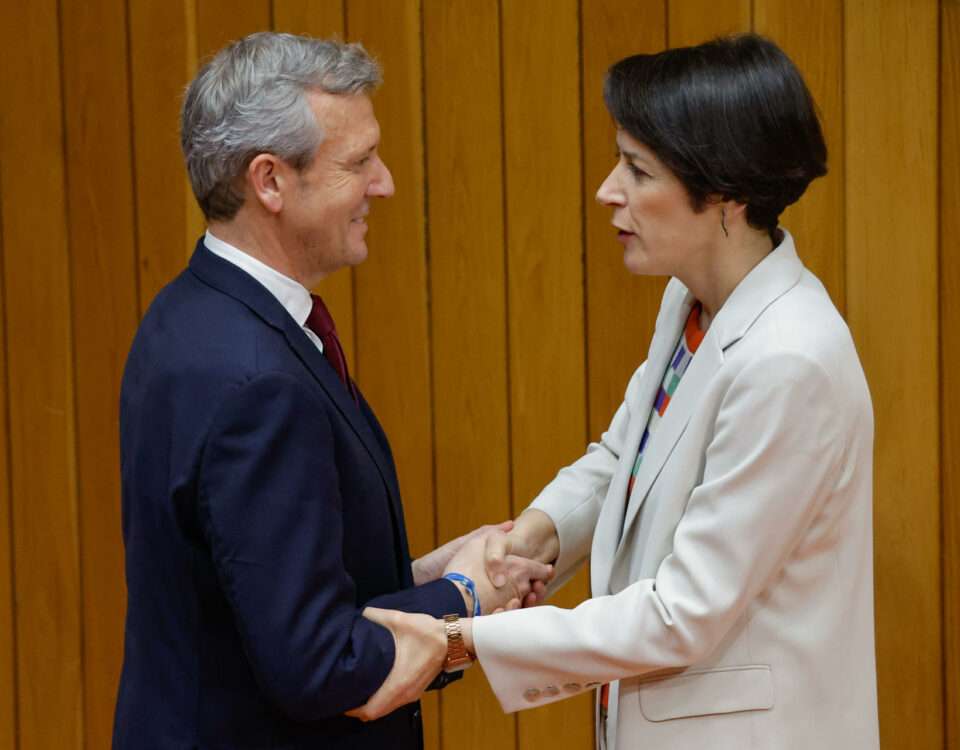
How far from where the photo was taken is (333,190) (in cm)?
195

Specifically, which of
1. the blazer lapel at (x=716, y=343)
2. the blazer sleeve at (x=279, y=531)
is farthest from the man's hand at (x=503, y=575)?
the blazer sleeve at (x=279, y=531)

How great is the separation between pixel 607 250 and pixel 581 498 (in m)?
0.78

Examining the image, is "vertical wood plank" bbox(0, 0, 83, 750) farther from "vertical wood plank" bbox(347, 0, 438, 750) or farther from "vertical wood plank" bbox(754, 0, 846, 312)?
"vertical wood plank" bbox(754, 0, 846, 312)

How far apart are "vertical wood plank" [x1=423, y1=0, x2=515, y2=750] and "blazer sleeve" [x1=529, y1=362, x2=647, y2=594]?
66 centimetres

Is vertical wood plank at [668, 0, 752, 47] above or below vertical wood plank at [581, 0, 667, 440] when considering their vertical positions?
above

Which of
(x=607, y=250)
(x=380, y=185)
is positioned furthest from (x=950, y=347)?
(x=380, y=185)

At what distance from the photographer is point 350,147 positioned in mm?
1962

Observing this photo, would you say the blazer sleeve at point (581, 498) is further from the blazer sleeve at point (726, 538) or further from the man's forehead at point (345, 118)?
the man's forehead at point (345, 118)

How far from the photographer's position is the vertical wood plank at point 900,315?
2.81 meters

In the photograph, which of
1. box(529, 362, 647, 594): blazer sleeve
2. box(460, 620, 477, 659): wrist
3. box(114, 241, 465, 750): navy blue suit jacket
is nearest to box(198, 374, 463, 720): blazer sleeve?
box(114, 241, 465, 750): navy blue suit jacket

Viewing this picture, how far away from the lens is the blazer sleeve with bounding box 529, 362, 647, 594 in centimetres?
238

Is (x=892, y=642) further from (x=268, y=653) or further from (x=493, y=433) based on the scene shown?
(x=268, y=653)

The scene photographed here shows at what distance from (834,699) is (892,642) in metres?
1.12

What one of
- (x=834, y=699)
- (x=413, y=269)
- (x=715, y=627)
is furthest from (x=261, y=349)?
(x=413, y=269)
